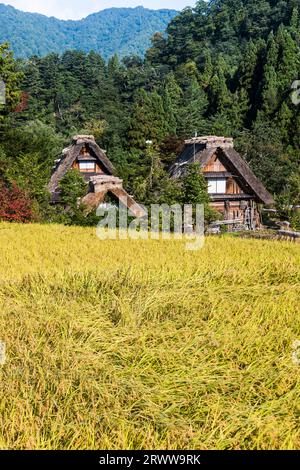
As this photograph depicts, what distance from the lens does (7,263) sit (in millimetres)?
8648

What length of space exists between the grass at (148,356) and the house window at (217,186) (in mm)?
12822

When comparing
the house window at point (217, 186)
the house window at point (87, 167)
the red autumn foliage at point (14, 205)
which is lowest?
the red autumn foliage at point (14, 205)

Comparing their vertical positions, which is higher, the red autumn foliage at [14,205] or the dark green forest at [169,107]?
the dark green forest at [169,107]

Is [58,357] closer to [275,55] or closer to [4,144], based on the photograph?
[4,144]

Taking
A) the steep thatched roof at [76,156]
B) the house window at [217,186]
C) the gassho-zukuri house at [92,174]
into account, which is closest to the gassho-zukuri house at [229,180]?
the house window at [217,186]

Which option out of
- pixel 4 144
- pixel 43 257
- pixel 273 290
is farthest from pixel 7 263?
pixel 4 144

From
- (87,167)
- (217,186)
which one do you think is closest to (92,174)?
(87,167)

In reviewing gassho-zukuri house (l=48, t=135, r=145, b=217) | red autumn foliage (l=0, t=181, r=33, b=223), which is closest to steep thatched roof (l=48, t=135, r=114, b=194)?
gassho-zukuri house (l=48, t=135, r=145, b=217)

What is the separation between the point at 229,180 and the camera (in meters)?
21.5

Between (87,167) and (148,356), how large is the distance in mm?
21047

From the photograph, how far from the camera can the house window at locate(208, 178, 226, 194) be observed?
2134 cm

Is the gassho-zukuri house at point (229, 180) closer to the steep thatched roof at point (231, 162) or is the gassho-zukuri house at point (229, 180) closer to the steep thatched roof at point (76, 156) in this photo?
the steep thatched roof at point (231, 162)

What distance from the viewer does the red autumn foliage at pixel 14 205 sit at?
49.2 ft

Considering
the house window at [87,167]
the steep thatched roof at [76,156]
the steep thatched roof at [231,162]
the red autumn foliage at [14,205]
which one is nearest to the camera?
the red autumn foliage at [14,205]
